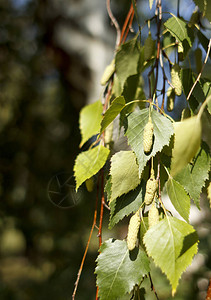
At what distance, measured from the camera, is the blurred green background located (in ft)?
5.50

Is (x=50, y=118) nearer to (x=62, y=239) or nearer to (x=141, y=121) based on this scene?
(x=62, y=239)

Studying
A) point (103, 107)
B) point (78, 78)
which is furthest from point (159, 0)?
point (78, 78)

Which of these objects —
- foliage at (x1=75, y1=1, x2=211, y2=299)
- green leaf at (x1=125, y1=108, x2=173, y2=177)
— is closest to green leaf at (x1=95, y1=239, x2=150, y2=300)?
foliage at (x1=75, y1=1, x2=211, y2=299)

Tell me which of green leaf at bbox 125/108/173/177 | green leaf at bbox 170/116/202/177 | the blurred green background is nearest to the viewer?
green leaf at bbox 170/116/202/177

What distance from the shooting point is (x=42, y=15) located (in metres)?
2.05

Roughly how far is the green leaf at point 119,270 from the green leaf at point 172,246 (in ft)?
0.17

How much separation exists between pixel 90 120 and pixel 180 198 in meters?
0.24

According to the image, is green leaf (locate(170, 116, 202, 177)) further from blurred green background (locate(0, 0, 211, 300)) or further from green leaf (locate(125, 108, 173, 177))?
blurred green background (locate(0, 0, 211, 300))

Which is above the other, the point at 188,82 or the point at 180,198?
the point at 188,82

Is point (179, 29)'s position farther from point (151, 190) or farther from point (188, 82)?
point (151, 190)

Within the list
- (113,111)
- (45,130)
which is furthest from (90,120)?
(45,130)

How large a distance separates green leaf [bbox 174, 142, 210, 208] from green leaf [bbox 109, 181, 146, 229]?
45 millimetres

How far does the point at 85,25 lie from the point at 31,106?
866mm

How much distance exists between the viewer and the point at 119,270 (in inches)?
14.7
